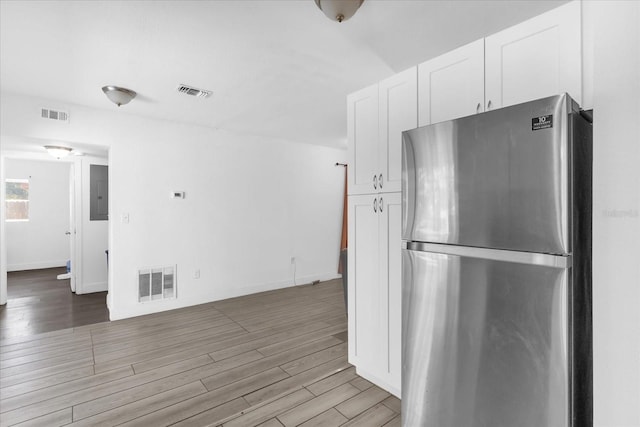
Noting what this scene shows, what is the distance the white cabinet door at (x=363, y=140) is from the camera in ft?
7.50

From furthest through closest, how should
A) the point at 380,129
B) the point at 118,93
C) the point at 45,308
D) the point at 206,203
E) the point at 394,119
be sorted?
the point at 206,203 → the point at 45,308 → the point at 118,93 → the point at 380,129 → the point at 394,119

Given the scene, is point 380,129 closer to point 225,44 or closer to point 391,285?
point 391,285

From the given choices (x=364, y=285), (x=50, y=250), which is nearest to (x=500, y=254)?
(x=364, y=285)

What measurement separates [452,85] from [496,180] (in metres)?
0.86

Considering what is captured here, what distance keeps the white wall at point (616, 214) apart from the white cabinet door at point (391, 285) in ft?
3.68

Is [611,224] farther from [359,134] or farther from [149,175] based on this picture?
[149,175]

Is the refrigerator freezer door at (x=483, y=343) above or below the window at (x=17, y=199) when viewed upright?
below

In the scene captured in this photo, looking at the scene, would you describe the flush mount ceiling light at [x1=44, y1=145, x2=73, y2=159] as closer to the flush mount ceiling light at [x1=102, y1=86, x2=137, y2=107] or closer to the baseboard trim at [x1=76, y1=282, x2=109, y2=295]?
the flush mount ceiling light at [x1=102, y1=86, x2=137, y2=107]

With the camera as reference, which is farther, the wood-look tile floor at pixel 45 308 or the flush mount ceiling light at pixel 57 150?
the flush mount ceiling light at pixel 57 150

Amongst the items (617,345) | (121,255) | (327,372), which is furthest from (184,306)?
(617,345)

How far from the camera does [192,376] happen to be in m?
2.53

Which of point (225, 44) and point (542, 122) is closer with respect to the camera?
point (542, 122)

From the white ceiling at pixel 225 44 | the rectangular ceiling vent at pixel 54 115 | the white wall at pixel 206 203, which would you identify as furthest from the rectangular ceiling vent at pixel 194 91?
the rectangular ceiling vent at pixel 54 115

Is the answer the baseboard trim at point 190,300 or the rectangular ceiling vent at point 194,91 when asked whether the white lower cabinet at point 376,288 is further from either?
the baseboard trim at point 190,300
